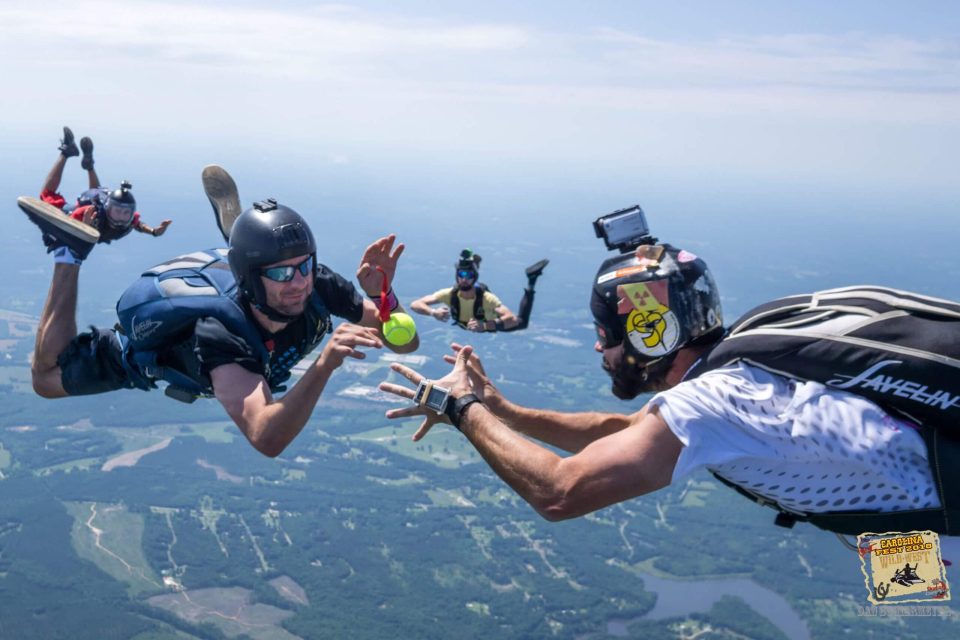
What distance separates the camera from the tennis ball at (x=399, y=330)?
6.17m

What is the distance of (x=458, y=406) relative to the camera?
3.92m

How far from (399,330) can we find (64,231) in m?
3.40

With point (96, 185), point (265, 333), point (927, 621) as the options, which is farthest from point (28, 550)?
point (927, 621)

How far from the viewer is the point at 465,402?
3920mm

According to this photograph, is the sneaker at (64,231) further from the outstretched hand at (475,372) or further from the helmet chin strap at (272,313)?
the outstretched hand at (475,372)

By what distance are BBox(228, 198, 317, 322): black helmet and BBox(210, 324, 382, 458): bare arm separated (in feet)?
2.11

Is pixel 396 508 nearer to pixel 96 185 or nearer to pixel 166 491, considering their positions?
pixel 166 491

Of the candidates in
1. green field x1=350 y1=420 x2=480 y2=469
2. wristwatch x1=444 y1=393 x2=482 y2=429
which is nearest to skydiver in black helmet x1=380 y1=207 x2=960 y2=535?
wristwatch x1=444 y1=393 x2=482 y2=429

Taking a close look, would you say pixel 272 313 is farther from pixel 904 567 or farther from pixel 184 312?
pixel 904 567

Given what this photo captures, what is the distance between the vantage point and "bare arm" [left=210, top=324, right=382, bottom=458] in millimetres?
4621

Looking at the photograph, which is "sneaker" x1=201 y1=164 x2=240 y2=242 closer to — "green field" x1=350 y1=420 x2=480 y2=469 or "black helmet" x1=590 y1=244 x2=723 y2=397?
"black helmet" x1=590 y1=244 x2=723 y2=397

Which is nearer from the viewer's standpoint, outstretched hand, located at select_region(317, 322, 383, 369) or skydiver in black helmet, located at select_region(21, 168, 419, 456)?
outstretched hand, located at select_region(317, 322, 383, 369)

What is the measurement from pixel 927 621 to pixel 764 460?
99.1 meters

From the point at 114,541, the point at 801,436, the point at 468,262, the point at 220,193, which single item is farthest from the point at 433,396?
the point at 114,541
